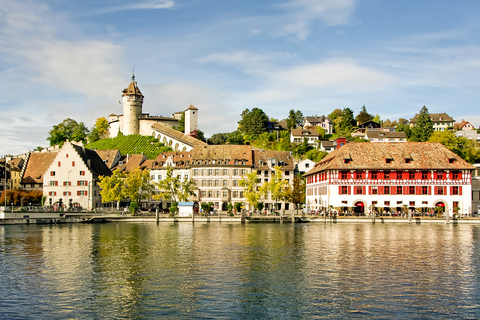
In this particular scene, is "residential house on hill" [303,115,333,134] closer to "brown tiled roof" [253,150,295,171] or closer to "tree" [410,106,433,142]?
"tree" [410,106,433,142]

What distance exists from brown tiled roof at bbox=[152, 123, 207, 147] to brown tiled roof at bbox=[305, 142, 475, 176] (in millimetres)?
47513

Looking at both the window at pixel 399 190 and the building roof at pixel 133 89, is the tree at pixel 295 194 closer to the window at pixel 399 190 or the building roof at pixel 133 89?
the window at pixel 399 190

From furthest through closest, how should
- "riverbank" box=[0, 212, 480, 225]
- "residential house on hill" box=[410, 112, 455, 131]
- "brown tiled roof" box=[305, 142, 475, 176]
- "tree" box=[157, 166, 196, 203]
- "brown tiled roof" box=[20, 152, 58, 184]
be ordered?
"residential house on hill" box=[410, 112, 455, 131]
"brown tiled roof" box=[20, 152, 58, 184]
"tree" box=[157, 166, 196, 203]
"brown tiled roof" box=[305, 142, 475, 176]
"riverbank" box=[0, 212, 480, 225]

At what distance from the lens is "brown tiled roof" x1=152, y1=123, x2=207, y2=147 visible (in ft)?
443

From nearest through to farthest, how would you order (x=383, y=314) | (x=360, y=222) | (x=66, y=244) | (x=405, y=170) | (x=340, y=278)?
(x=383, y=314) → (x=340, y=278) → (x=66, y=244) → (x=360, y=222) → (x=405, y=170)

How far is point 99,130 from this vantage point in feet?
605

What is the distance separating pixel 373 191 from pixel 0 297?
6683 cm

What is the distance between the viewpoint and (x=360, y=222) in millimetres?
76812

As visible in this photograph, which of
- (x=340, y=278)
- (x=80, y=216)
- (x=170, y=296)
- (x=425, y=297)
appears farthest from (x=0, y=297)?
(x=80, y=216)

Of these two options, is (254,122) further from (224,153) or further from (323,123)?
(224,153)

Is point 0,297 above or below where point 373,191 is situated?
below

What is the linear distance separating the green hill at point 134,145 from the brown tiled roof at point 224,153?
1586 inches

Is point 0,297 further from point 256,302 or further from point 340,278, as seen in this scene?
point 340,278

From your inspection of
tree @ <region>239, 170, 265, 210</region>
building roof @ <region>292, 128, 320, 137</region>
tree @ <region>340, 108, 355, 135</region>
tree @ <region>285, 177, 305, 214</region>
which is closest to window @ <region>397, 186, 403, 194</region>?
tree @ <region>285, 177, 305, 214</region>
